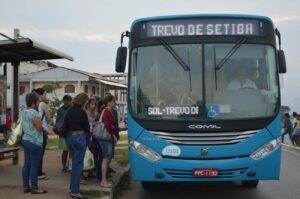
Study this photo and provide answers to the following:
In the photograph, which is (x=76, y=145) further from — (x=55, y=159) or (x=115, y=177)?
(x=55, y=159)

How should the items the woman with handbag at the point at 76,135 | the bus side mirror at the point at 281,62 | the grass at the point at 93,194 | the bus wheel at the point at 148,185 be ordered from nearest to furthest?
the woman with handbag at the point at 76,135 → the grass at the point at 93,194 → the bus side mirror at the point at 281,62 → the bus wheel at the point at 148,185

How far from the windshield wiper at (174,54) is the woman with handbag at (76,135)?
1593 millimetres

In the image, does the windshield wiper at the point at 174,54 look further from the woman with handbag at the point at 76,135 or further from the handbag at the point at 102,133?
the handbag at the point at 102,133

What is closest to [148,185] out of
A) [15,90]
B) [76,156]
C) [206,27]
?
[76,156]

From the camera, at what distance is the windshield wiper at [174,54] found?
816 centimetres

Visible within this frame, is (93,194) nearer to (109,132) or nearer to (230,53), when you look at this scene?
(109,132)

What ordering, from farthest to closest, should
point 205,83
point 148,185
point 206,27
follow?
point 148,185
point 206,27
point 205,83

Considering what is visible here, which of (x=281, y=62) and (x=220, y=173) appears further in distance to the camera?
(x=281, y=62)

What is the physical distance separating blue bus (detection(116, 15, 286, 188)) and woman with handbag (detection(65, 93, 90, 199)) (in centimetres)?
80

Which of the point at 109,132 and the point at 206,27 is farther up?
the point at 206,27

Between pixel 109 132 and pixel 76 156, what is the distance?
3.89 feet

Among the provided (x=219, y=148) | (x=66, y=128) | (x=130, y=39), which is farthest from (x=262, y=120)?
(x=66, y=128)

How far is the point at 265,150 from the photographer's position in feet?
26.2

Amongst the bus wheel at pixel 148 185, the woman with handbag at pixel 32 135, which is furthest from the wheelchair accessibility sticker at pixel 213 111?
the woman with handbag at pixel 32 135
